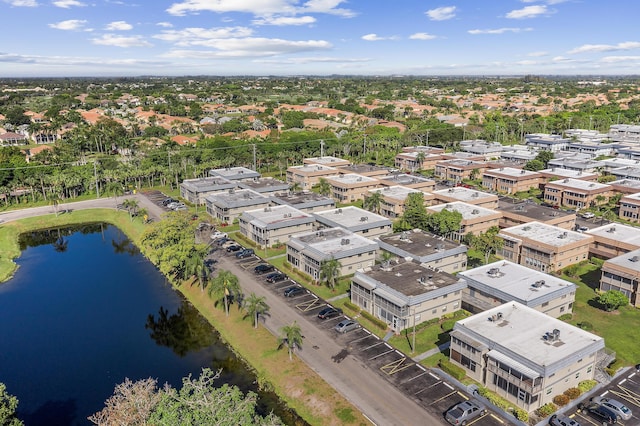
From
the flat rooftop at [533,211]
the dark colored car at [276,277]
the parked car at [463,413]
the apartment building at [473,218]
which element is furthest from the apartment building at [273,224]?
the parked car at [463,413]

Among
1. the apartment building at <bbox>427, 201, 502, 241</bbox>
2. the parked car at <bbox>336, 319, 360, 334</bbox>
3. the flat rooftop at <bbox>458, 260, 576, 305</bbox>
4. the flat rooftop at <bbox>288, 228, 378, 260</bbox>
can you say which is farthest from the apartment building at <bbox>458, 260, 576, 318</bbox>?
the apartment building at <bbox>427, 201, 502, 241</bbox>

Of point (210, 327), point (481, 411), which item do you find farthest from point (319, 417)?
point (210, 327)

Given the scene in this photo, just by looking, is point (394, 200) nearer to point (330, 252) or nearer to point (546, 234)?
point (546, 234)

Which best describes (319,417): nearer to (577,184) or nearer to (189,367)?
(189,367)

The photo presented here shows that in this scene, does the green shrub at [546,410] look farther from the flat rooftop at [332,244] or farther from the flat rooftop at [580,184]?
the flat rooftop at [580,184]

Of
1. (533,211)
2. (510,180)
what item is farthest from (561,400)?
(510,180)
